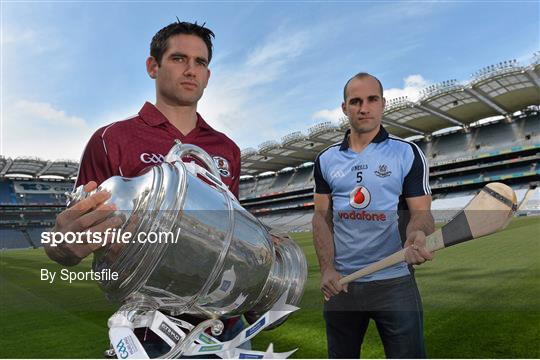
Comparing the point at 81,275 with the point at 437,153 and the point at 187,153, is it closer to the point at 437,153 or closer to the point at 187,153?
the point at 187,153

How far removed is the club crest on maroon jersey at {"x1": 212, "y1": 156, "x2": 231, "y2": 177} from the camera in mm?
1288

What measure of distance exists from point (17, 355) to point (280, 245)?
452 centimetres

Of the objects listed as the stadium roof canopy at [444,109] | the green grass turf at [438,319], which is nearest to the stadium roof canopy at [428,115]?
the stadium roof canopy at [444,109]

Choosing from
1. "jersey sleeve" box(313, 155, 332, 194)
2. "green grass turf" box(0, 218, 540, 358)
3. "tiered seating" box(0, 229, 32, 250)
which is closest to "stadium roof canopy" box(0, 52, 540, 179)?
"tiered seating" box(0, 229, 32, 250)

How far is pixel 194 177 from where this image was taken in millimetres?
887

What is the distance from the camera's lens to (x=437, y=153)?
40750mm

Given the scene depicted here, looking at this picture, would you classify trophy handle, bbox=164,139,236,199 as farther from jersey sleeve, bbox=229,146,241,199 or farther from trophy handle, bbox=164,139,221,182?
jersey sleeve, bbox=229,146,241,199

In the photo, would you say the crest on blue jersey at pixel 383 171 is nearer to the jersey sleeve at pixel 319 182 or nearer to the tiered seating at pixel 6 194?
the jersey sleeve at pixel 319 182

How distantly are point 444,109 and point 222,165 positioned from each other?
35442 mm

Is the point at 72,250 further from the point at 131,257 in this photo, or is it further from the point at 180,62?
the point at 180,62

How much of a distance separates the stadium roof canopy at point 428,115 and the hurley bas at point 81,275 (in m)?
30.7

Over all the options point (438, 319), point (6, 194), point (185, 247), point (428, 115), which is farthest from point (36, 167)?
point (185, 247)

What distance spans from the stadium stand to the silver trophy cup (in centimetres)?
2675

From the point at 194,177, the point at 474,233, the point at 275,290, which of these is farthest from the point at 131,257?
the point at 474,233
